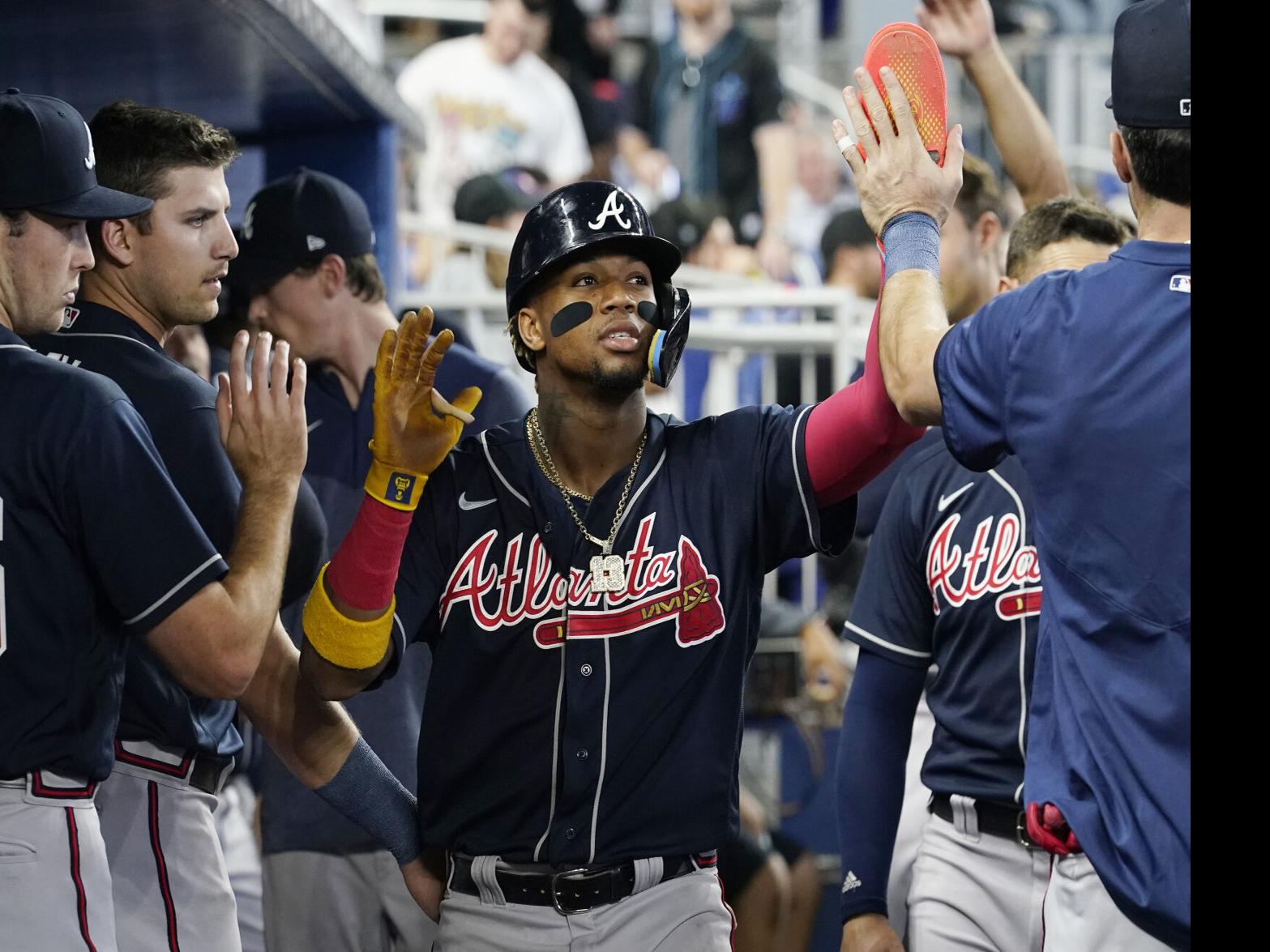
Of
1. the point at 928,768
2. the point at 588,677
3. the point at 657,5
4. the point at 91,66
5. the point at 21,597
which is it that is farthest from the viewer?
the point at 657,5

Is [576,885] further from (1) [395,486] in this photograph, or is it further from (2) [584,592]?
(1) [395,486]

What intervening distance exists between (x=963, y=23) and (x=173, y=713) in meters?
2.49

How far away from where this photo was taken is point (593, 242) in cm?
313

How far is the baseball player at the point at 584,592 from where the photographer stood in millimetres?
2934

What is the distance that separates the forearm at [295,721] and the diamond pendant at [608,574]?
585 mm

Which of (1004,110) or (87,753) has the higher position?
(1004,110)

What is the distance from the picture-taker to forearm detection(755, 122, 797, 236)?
10.4 metres

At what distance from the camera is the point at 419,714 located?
418 cm

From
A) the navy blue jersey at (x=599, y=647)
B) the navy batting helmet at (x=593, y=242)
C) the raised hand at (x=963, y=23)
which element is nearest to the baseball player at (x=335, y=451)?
the navy batting helmet at (x=593, y=242)

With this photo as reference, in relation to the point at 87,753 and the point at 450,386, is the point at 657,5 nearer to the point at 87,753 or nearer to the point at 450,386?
the point at 450,386
